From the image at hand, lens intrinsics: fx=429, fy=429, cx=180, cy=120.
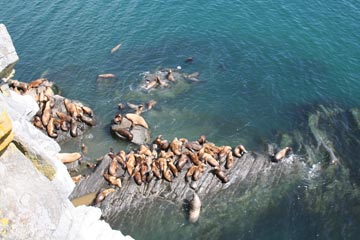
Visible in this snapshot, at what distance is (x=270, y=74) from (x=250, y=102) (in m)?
6.29

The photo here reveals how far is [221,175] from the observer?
37625 mm

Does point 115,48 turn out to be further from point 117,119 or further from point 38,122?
point 38,122

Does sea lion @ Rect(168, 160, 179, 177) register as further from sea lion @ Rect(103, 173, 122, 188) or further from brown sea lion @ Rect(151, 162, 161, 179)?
sea lion @ Rect(103, 173, 122, 188)

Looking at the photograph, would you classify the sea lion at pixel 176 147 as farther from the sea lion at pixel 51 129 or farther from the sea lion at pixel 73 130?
the sea lion at pixel 51 129

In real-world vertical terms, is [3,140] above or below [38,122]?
above

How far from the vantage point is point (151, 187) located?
37000mm

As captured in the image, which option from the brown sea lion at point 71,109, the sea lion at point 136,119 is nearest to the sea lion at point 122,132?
the sea lion at point 136,119

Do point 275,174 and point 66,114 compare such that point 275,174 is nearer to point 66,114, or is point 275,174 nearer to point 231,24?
point 66,114

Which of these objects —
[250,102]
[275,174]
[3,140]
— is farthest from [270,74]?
[3,140]

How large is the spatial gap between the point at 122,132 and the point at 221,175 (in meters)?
11.4

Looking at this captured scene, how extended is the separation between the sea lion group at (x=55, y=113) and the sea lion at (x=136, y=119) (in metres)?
4.15

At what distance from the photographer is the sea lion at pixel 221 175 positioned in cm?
3766

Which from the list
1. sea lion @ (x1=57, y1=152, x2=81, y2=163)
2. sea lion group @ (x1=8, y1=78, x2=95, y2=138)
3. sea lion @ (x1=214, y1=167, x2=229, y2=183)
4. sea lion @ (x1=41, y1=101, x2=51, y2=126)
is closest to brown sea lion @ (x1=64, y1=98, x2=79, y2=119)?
sea lion group @ (x1=8, y1=78, x2=95, y2=138)

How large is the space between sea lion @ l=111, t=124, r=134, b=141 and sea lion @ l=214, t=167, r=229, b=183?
9649mm
